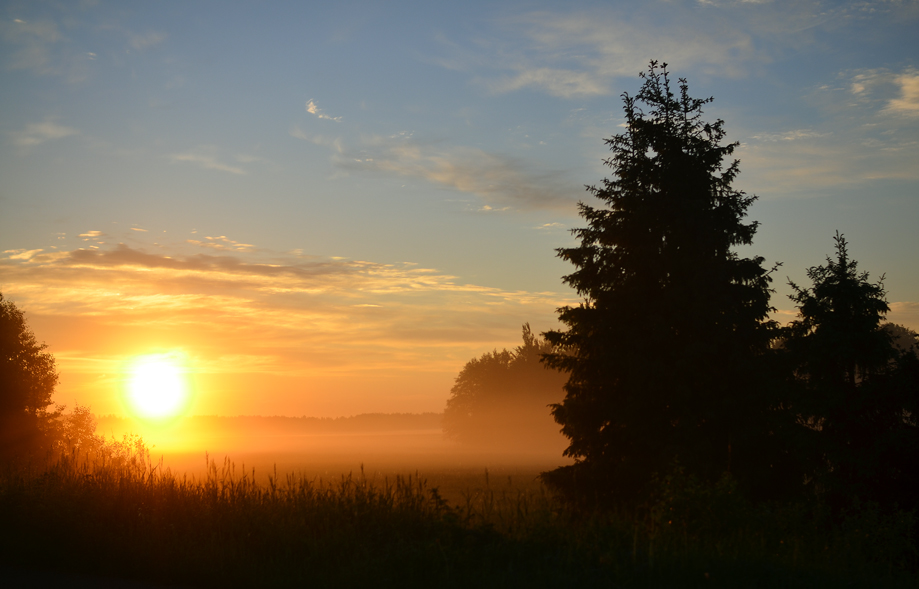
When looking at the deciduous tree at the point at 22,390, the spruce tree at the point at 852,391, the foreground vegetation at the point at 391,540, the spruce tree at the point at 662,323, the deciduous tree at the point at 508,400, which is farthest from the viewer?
the deciduous tree at the point at 508,400

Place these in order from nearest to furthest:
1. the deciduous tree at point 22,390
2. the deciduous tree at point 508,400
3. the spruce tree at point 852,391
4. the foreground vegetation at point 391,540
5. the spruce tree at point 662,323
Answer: the foreground vegetation at point 391,540 → the spruce tree at point 662,323 → the spruce tree at point 852,391 → the deciduous tree at point 22,390 → the deciduous tree at point 508,400

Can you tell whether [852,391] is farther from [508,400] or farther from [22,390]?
[508,400]

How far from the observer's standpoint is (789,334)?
75.4ft

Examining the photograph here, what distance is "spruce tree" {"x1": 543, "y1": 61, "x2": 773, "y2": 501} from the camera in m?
17.8

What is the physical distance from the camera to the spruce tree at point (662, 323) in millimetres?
17766

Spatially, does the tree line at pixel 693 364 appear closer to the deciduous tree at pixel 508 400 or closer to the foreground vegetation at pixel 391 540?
the foreground vegetation at pixel 391 540

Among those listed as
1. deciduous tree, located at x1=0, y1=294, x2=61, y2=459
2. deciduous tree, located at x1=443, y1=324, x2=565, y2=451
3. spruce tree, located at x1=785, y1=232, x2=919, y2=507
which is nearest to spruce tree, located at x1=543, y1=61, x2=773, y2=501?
spruce tree, located at x1=785, y1=232, x2=919, y2=507

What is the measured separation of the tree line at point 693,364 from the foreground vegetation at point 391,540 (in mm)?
6089

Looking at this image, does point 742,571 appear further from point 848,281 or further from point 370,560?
point 848,281

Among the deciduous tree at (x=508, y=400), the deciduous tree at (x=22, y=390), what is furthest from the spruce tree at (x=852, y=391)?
the deciduous tree at (x=508, y=400)

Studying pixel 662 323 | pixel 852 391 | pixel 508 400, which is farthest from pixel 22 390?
pixel 508 400

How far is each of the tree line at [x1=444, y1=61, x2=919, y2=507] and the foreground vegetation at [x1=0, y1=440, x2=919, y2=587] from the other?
240 inches

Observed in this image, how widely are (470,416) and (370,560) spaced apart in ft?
308

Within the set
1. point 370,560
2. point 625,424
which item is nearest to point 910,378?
point 625,424
